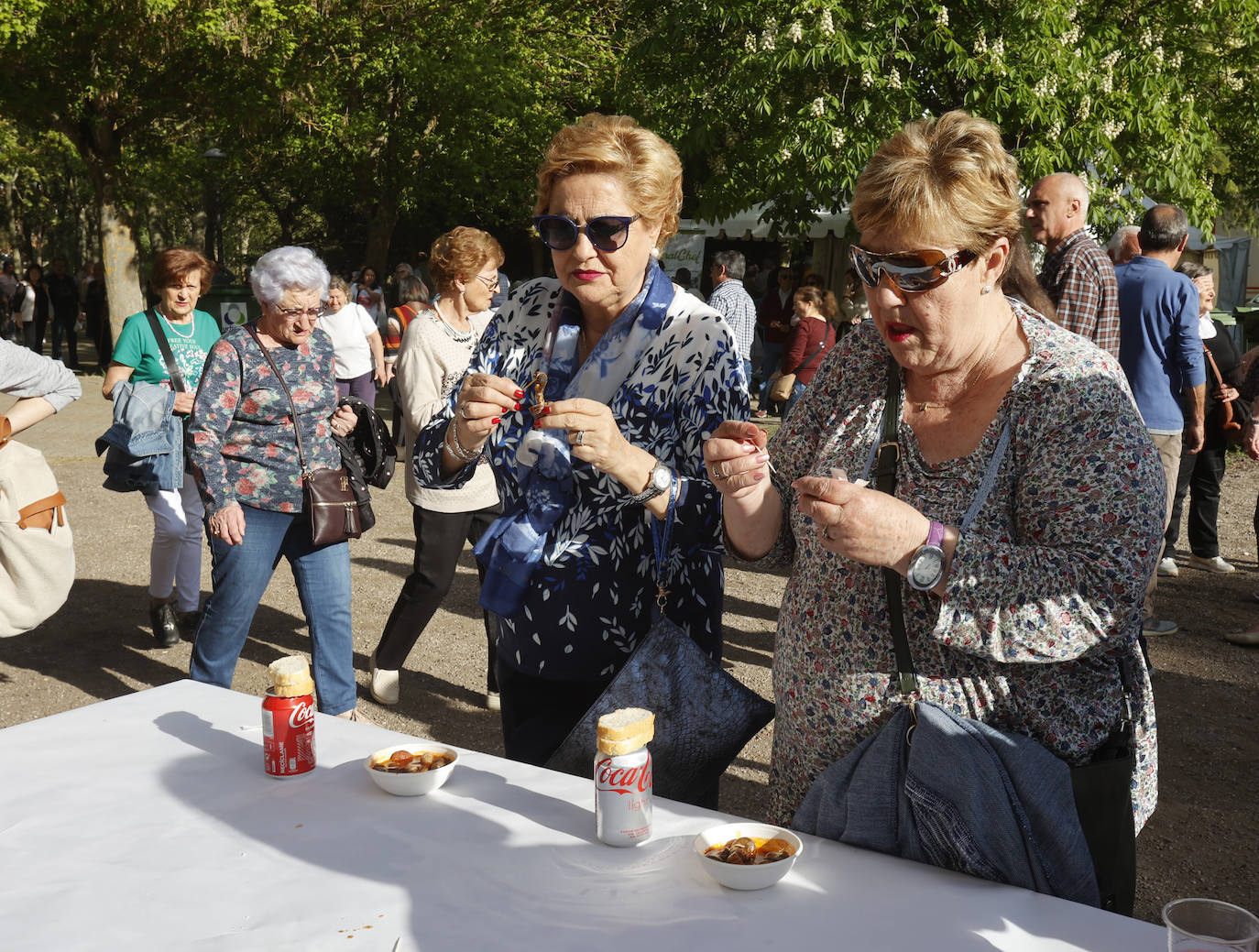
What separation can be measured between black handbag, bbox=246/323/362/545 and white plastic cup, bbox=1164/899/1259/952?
3281 mm

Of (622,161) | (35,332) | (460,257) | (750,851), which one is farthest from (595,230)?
(35,332)

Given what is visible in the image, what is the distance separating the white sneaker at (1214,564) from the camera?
7.16m

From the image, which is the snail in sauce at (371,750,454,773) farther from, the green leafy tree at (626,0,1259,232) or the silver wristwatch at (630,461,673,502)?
the green leafy tree at (626,0,1259,232)

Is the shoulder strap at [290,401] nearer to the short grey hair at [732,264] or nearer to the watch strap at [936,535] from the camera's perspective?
the watch strap at [936,535]

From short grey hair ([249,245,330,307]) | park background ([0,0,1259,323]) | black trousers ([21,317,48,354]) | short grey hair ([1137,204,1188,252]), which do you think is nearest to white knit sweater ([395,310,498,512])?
short grey hair ([249,245,330,307])

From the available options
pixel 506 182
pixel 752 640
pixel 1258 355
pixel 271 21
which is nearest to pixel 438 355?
pixel 752 640

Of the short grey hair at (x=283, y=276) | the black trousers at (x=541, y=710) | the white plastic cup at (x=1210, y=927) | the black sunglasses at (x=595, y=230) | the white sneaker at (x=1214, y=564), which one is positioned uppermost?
the black sunglasses at (x=595, y=230)

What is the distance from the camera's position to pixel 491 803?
194 centimetres

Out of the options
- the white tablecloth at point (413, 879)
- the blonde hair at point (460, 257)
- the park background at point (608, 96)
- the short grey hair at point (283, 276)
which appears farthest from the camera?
the park background at point (608, 96)

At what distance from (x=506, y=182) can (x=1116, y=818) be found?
22206mm

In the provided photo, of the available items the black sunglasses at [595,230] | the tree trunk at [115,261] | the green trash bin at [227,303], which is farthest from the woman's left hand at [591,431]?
the tree trunk at [115,261]

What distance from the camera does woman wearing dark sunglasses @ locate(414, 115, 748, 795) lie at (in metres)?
2.41

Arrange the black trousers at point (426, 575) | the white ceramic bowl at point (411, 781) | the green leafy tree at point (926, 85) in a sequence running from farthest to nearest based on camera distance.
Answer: the green leafy tree at point (926, 85) → the black trousers at point (426, 575) → the white ceramic bowl at point (411, 781)

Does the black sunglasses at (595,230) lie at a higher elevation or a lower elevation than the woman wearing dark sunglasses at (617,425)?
higher
